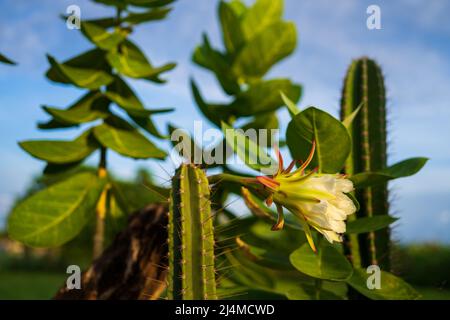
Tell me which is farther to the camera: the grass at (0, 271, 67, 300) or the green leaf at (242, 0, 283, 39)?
the grass at (0, 271, 67, 300)

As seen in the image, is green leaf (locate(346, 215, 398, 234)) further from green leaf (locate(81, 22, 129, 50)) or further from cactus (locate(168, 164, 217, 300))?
green leaf (locate(81, 22, 129, 50))

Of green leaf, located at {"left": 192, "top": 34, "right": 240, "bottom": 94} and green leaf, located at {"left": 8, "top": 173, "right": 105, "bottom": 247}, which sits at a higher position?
green leaf, located at {"left": 192, "top": 34, "right": 240, "bottom": 94}

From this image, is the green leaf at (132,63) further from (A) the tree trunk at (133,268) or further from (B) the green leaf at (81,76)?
(A) the tree trunk at (133,268)

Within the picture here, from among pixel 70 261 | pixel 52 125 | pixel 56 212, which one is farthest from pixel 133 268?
pixel 70 261

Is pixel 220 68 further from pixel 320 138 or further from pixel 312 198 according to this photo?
pixel 312 198

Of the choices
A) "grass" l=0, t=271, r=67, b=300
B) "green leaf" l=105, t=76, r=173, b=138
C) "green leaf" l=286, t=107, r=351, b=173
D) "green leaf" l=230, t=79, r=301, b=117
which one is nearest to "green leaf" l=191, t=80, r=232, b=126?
"green leaf" l=230, t=79, r=301, b=117
